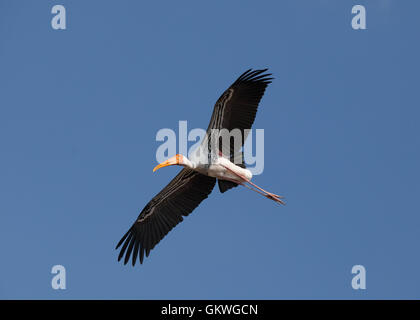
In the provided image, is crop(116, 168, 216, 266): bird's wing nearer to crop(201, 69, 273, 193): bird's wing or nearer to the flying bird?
the flying bird

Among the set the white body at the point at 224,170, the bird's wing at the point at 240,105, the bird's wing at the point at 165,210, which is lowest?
the bird's wing at the point at 165,210

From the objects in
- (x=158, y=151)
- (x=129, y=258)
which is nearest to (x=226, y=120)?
(x=158, y=151)

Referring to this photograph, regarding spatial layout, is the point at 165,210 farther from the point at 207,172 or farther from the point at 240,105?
the point at 240,105

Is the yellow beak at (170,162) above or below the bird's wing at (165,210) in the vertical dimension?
above

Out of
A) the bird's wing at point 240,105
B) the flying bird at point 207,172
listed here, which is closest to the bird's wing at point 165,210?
the flying bird at point 207,172

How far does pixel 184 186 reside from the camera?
23469 mm

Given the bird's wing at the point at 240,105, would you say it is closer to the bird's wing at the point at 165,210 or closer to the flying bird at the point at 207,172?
the flying bird at the point at 207,172

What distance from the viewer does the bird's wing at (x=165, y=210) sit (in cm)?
2327

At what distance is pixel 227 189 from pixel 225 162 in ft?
3.52

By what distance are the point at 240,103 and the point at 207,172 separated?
2467 mm

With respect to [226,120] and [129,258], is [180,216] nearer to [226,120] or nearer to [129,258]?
[129,258]

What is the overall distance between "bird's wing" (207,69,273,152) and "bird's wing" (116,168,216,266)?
2.26m

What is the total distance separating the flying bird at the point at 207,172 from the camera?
21641 mm

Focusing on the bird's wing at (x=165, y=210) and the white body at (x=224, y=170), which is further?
the bird's wing at (x=165, y=210)
